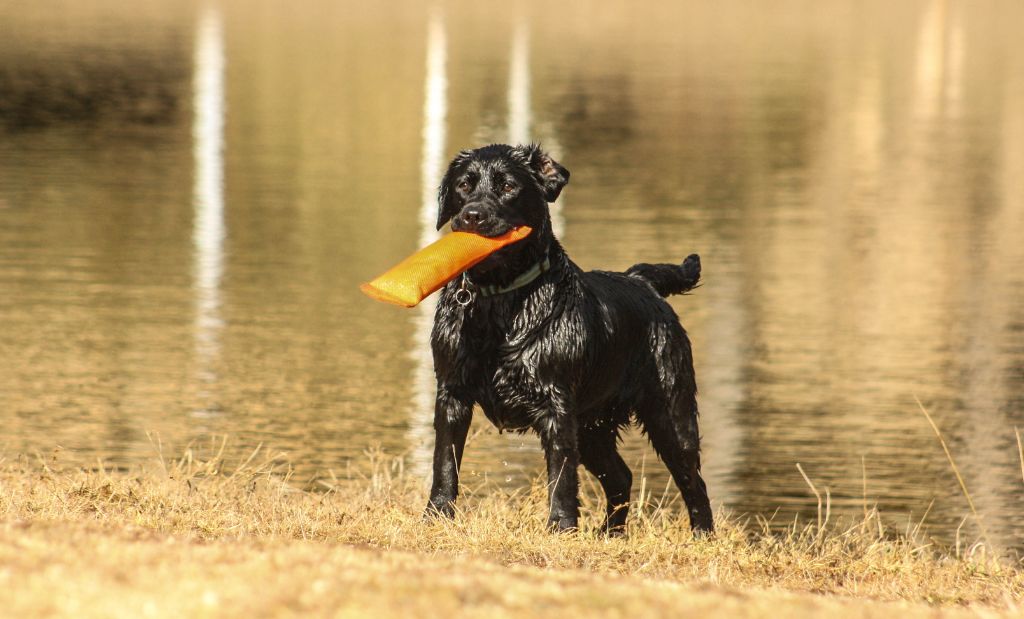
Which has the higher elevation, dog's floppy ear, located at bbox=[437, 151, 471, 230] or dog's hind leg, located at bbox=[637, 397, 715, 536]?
dog's floppy ear, located at bbox=[437, 151, 471, 230]

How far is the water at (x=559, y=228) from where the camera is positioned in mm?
12938

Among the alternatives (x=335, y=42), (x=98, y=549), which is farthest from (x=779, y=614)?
(x=335, y=42)

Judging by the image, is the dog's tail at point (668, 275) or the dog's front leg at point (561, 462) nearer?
the dog's front leg at point (561, 462)

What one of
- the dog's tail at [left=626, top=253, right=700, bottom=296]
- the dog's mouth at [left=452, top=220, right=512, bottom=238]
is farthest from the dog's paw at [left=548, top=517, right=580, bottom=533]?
the dog's tail at [left=626, top=253, right=700, bottom=296]

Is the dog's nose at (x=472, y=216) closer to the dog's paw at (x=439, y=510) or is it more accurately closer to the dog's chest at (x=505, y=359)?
the dog's chest at (x=505, y=359)

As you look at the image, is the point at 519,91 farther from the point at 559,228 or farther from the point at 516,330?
the point at 516,330

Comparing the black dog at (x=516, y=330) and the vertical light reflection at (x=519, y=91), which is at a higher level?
the vertical light reflection at (x=519, y=91)

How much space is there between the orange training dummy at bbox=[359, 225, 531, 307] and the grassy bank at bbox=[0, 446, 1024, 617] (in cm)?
113

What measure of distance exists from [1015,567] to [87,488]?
5136 mm

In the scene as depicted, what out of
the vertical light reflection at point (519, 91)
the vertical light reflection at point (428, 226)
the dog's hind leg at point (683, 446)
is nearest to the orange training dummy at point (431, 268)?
the dog's hind leg at point (683, 446)

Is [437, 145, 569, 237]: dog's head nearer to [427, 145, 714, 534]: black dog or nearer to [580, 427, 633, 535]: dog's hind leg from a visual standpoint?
[427, 145, 714, 534]: black dog

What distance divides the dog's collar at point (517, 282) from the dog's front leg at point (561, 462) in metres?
0.60

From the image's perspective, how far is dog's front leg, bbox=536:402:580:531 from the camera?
8.03 metres

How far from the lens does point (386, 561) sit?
613cm
